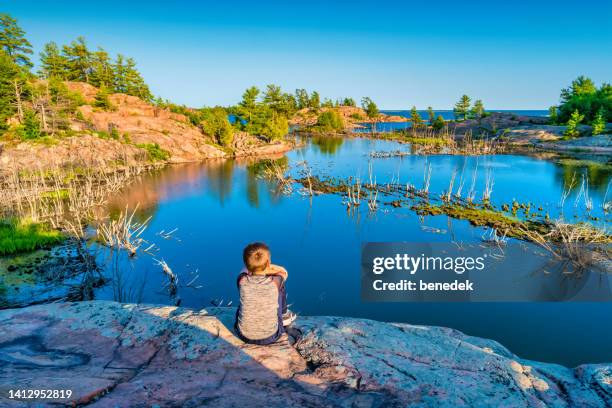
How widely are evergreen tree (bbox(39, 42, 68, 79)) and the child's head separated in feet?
234

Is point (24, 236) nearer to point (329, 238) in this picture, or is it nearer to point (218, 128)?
point (329, 238)

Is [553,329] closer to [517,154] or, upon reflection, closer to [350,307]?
[350,307]

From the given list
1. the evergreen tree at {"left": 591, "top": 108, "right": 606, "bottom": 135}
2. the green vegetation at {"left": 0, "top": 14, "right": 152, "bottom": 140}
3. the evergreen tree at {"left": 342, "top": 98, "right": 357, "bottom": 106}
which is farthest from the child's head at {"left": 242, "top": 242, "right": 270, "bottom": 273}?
the evergreen tree at {"left": 342, "top": 98, "right": 357, "bottom": 106}

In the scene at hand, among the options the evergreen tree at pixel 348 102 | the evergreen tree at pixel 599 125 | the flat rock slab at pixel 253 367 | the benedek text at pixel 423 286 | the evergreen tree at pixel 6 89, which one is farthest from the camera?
the evergreen tree at pixel 348 102

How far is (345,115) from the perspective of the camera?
14012cm

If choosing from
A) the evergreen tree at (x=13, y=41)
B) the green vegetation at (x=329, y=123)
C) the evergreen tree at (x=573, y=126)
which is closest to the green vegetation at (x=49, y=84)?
the evergreen tree at (x=13, y=41)

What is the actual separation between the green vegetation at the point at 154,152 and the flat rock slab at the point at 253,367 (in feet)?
141

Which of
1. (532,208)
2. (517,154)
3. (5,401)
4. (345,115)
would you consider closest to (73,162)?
(5,401)

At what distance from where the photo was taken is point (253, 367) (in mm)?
5520

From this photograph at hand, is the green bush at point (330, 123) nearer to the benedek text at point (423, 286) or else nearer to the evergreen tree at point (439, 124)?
the evergreen tree at point (439, 124)

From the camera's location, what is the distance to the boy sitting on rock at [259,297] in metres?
5.70

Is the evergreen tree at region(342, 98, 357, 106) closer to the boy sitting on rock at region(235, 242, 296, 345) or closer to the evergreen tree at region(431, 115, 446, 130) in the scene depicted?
the evergreen tree at region(431, 115, 446, 130)

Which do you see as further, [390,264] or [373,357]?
[390,264]

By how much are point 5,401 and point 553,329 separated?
1549cm
